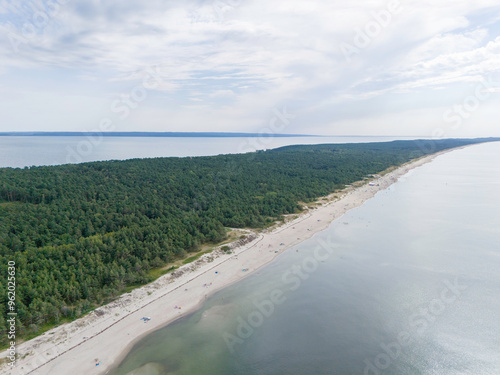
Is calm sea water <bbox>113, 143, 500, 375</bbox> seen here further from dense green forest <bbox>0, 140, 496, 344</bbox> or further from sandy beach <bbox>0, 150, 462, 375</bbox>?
A: dense green forest <bbox>0, 140, 496, 344</bbox>

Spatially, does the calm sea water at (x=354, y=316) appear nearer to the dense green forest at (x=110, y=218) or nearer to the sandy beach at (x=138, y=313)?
the sandy beach at (x=138, y=313)

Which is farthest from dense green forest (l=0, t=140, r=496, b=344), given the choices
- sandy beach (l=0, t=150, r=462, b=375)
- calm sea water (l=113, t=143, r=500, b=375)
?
calm sea water (l=113, t=143, r=500, b=375)

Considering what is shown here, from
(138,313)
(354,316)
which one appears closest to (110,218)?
(138,313)

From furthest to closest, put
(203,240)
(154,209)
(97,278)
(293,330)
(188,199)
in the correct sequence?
(188,199)
(154,209)
(203,240)
(97,278)
(293,330)

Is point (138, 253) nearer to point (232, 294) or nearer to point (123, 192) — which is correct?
point (232, 294)

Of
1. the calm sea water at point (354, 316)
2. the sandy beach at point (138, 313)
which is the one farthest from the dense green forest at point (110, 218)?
the calm sea water at point (354, 316)

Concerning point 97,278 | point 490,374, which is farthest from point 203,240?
point 490,374
